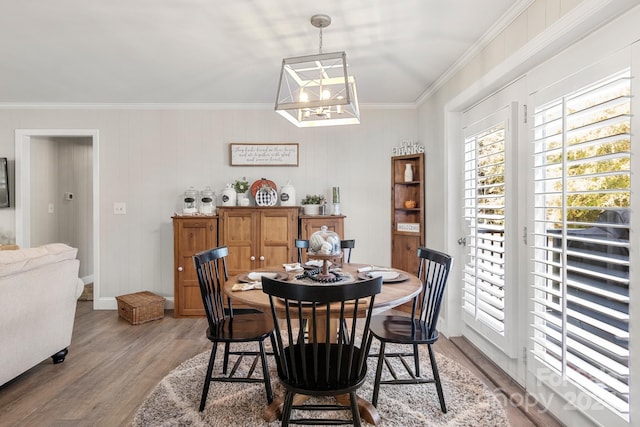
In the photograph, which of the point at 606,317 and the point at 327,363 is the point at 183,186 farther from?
the point at 606,317

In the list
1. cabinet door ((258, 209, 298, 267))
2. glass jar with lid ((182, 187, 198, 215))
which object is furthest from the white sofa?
cabinet door ((258, 209, 298, 267))

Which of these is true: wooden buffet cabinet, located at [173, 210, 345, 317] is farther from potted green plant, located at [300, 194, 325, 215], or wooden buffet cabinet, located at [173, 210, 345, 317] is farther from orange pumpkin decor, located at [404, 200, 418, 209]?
orange pumpkin decor, located at [404, 200, 418, 209]

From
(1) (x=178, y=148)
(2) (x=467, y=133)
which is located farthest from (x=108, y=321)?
(2) (x=467, y=133)

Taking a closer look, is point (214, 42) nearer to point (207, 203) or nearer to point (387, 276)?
point (207, 203)

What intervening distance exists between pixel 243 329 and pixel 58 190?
4.43 m

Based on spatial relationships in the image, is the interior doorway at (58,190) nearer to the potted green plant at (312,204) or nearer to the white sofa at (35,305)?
the white sofa at (35,305)

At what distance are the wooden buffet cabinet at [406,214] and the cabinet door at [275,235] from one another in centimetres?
124

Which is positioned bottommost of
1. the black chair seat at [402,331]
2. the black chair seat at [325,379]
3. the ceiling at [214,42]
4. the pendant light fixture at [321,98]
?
the black chair seat at [325,379]

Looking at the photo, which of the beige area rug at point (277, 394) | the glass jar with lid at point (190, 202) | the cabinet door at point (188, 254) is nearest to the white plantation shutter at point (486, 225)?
the beige area rug at point (277, 394)

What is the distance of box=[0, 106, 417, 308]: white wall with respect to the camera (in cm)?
427

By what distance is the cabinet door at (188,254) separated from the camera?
388 centimetres

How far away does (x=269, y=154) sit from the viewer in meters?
4.30

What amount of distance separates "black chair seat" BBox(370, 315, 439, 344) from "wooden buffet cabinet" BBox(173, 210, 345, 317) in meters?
1.74

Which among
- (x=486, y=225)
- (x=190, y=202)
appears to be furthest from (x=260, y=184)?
(x=486, y=225)
